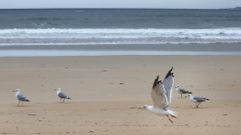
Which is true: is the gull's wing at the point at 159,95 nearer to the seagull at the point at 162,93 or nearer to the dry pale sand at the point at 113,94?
the seagull at the point at 162,93

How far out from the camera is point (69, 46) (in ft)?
85.7

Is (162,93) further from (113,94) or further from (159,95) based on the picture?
(113,94)

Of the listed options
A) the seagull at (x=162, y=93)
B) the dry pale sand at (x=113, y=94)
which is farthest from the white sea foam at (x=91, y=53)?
the seagull at (x=162, y=93)

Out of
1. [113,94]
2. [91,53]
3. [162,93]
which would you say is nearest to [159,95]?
[162,93]

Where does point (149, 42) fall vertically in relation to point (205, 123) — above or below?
above

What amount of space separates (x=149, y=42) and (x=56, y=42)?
13.8ft

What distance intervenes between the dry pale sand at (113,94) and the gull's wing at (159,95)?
2.35 ft

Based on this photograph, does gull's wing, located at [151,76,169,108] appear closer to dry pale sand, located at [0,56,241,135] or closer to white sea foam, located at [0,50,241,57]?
dry pale sand, located at [0,56,241,135]

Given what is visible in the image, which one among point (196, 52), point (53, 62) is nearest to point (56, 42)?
point (196, 52)

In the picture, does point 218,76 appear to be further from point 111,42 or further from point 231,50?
point 111,42

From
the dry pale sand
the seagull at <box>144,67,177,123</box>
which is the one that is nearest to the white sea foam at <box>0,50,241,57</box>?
the dry pale sand

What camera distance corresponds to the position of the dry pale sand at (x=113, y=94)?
9.17 metres

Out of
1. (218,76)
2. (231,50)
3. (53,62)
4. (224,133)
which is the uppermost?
(231,50)

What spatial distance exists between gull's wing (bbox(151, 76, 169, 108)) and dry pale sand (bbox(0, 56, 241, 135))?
0.72 meters
